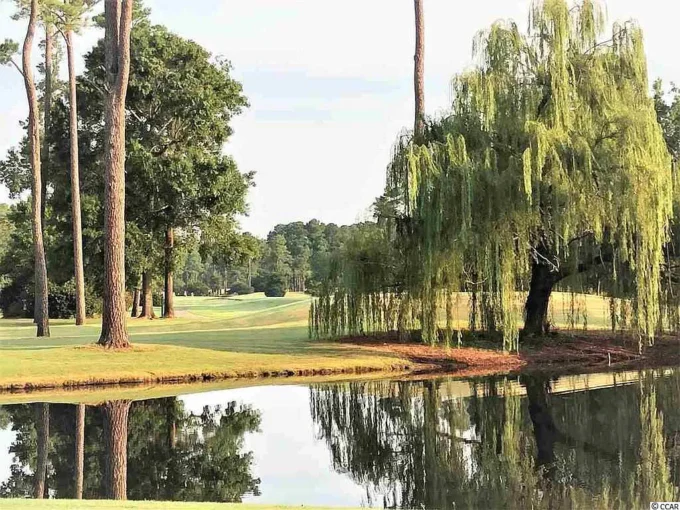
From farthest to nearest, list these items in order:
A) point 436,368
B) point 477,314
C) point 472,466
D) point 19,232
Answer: point 19,232, point 477,314, point 436,368, point 472,466

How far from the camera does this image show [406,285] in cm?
2072

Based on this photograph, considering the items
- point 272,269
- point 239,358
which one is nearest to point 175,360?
point 239,358

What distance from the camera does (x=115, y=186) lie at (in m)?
19.7

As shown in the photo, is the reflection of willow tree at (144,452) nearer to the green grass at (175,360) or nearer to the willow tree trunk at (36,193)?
the green grass at (175,360)

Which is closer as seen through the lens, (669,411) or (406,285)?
(669,411)

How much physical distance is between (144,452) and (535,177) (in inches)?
444

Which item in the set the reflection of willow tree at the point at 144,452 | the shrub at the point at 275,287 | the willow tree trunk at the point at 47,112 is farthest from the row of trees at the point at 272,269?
the reflection of willow tree at the point at 144,452

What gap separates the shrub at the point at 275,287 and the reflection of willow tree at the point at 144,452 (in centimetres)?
5824

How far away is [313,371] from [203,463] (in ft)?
28.0

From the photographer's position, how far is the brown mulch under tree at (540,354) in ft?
65.7

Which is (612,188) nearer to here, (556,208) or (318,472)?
(556,208)

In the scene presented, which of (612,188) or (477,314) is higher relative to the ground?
(612,188)

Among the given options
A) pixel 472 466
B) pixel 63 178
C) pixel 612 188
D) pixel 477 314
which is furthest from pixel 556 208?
pixel 63 178

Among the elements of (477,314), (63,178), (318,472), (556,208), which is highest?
(63,178)
